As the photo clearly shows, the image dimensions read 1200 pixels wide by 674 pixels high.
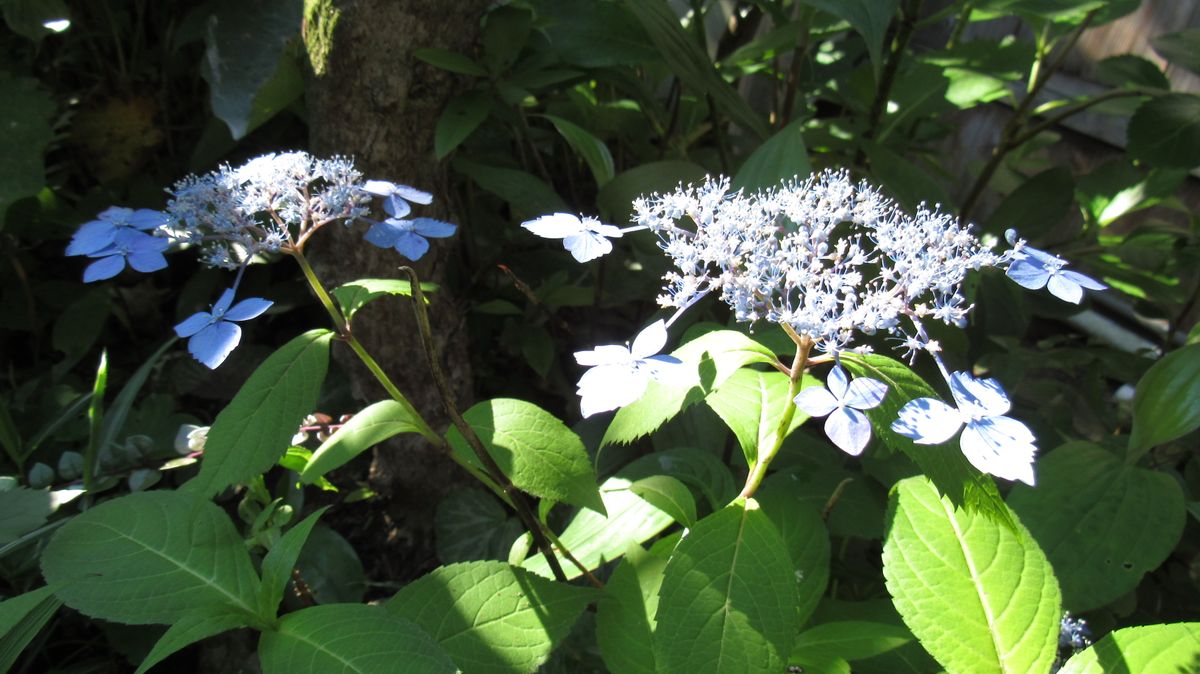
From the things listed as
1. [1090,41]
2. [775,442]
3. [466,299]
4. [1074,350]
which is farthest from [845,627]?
[1090,41]

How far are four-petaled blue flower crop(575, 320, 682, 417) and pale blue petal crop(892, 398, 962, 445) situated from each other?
0.54 feet

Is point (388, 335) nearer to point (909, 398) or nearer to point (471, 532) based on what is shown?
point (471, 532)

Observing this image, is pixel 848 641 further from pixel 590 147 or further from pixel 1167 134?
pixel 1167 134

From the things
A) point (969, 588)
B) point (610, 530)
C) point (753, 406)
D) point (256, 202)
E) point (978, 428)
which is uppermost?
point (256, 202)

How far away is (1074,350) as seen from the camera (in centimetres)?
180

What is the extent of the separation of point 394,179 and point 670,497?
0.64 meters

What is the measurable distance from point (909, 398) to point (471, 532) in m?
0.73

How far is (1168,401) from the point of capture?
97cm

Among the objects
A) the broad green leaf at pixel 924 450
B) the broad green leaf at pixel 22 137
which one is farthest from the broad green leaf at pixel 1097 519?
the broad green leaf at pixel 22 137

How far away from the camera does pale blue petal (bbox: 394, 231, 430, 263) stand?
0.85 metres

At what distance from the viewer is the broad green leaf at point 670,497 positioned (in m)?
Result: 0.84

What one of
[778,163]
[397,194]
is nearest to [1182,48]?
[778,163]

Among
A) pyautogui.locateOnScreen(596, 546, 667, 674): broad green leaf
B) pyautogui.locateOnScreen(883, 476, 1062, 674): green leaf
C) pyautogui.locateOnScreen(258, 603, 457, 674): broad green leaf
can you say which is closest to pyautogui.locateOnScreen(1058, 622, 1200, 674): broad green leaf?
pyautogui.locateOnScreen(883, 476, 1062, 674): green leaf

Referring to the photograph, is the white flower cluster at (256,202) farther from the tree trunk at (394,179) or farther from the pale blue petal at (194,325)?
the tree trunk at (394,179)
